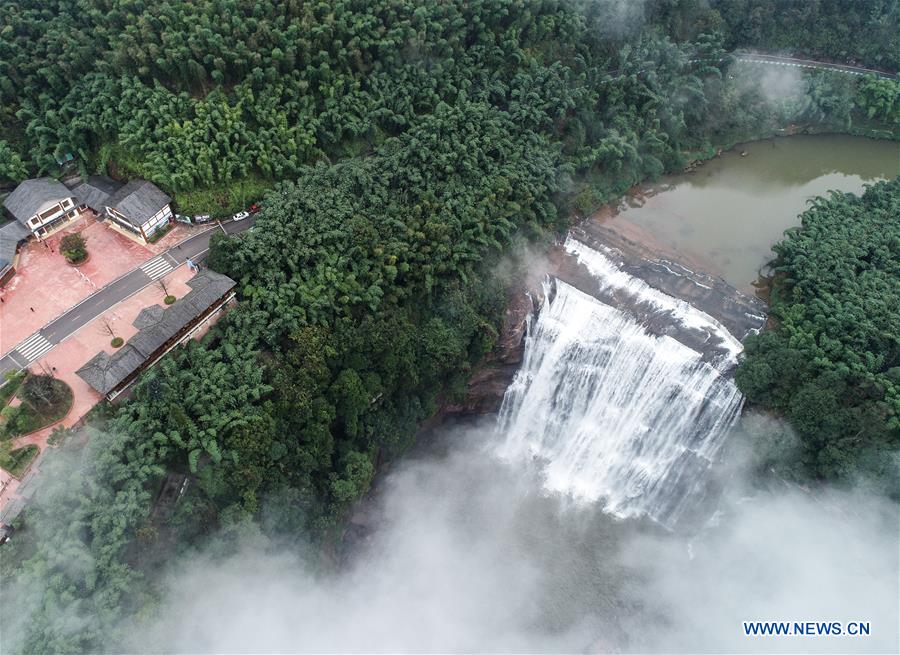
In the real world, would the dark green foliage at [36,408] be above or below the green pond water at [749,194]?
below

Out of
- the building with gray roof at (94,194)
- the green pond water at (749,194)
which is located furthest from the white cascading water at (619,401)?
the building with gray roof at (94,194)

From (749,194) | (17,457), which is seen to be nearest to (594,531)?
(749,194)

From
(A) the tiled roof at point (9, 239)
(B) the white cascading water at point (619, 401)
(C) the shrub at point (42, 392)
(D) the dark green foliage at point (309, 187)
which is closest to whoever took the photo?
(D) the dark green foliage at point (309, 187)

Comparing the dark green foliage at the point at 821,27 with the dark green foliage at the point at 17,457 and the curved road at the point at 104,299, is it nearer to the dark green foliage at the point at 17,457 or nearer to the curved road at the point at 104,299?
the curved road at the point at 104,299

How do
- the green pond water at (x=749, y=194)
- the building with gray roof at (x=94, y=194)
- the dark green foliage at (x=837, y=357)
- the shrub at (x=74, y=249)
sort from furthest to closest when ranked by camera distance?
the green pond water at (x=749, y=194)
the building with gray roof at (x=94, y=194)
the shrub at (x=74, y=249)
the dark green foliage at (x=837, y=357)

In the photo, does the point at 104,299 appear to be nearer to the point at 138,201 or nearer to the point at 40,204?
the point at 138,201

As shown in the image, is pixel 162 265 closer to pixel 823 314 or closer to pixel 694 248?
pixel 694 248

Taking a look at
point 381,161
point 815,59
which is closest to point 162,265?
point 381,161

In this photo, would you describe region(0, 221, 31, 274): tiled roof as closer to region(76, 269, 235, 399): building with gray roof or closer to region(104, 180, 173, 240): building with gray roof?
region(104, 180, 173, 240): building with gray roof
